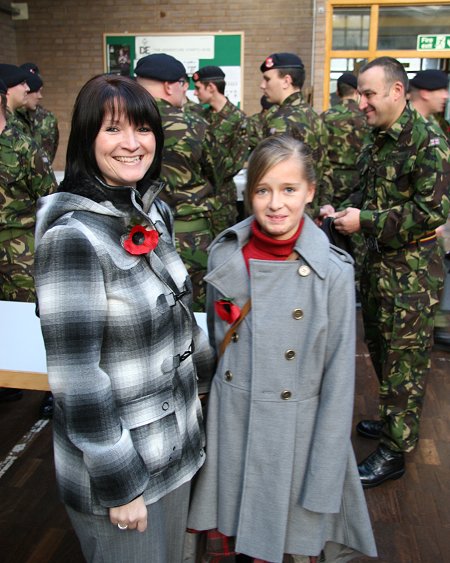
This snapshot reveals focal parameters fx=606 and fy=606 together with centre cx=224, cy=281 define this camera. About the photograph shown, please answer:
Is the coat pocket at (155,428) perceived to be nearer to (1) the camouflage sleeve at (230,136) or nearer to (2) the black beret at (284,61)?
(2) the black beret at (284,61)

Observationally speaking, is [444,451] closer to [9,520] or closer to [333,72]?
[9,520]

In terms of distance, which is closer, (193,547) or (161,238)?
(161,238)

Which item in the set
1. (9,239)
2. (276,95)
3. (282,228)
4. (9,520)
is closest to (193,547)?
(282,228)

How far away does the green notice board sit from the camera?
948cm

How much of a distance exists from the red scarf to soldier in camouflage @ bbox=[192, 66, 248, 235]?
3.94 m

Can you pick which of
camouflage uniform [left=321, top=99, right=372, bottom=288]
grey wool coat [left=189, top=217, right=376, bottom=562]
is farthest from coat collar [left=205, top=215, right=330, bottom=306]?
camouflage uniform [left=321, top=99, right=372, bottom=288]

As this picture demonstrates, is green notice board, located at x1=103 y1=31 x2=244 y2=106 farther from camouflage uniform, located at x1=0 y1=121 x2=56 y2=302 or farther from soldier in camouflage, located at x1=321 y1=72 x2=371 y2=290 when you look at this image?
camouflage uniform, located at x1=0 y1=121 x2=56 y2=302

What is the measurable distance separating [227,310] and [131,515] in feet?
1.94

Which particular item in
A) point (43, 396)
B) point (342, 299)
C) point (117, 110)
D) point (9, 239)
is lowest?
point (43, 396)

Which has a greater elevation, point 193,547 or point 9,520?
point 193,547

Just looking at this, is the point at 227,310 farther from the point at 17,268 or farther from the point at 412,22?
the point at 412,22

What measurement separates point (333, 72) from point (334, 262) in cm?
785

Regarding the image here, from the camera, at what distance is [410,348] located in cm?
295

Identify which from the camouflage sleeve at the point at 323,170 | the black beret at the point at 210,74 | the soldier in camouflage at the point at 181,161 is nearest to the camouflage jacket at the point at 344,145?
the camouflage sleeve at the point at 323,170
